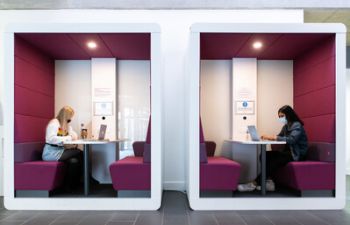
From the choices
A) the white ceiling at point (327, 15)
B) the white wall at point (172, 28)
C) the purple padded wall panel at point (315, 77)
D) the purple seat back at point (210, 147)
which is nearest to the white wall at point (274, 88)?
the purple padded wall panel at point (315, 77)

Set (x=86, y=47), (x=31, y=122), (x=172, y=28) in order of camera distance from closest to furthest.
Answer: (x=31, y=122) < (x=86, y=47) < (x=172, y=28)

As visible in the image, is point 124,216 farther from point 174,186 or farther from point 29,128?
point 29,128

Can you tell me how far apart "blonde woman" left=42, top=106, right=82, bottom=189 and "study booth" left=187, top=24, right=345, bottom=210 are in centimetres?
175

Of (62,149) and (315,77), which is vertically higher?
(315,77)

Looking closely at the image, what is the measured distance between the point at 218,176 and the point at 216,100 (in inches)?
70.8

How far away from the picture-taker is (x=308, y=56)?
4.60 meters

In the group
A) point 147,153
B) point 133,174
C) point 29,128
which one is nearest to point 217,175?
point 147,153

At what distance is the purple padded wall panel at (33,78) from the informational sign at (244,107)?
3.21 m

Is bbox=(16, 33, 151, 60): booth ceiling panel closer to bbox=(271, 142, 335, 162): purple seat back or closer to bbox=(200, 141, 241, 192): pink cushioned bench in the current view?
bbox=(200, 141, 241, 192): pink cushioned bench

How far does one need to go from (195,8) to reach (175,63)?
1.06m

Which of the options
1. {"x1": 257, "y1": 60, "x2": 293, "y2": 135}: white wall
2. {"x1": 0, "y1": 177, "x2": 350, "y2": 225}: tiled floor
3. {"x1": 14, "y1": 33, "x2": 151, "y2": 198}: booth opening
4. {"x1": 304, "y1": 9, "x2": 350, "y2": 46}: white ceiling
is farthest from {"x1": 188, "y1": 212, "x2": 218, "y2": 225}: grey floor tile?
{"x1": 304, "y1": 9, "x2": 350, "y2": 46}: white ceiling

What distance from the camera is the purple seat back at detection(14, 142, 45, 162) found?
12.4ft

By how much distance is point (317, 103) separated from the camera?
14.0 ft

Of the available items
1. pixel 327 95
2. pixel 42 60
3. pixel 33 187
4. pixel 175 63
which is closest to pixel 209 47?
pixel 175 63
